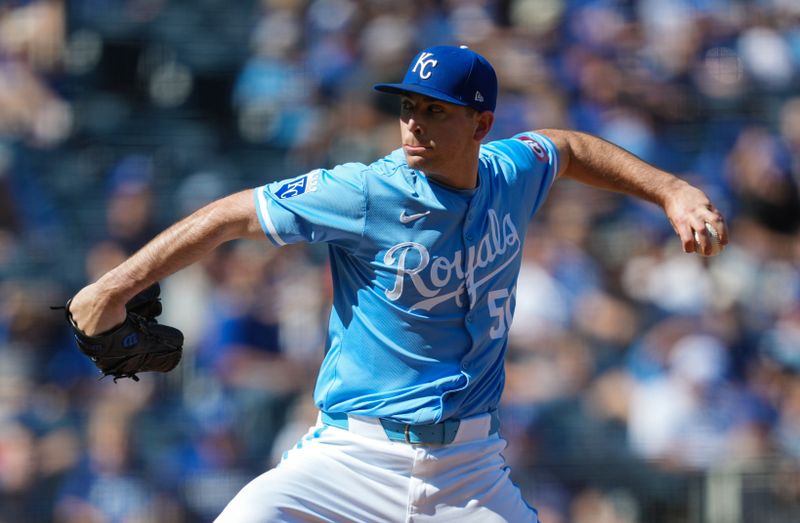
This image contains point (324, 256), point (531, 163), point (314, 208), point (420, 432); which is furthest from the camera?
point (324, 256)

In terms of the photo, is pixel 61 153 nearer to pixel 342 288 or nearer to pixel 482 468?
pixel 342 288

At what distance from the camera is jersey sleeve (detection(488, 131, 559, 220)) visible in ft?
12.3

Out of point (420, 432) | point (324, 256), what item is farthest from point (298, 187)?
point (324, 256)

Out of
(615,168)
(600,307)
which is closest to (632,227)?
(600,307)

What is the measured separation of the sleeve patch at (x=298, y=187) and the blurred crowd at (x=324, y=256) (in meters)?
3.06

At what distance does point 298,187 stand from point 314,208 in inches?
3.4

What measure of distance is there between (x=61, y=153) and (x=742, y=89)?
14.4 feet

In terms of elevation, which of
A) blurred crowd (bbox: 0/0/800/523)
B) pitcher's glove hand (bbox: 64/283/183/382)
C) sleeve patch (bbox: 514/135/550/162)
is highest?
sleeve patch (bbox: 514/135/550/162)

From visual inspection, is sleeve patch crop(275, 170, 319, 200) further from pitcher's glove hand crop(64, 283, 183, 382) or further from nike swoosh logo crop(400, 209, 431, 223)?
pitcher's glove hand crop(64, 283, 183, 382)

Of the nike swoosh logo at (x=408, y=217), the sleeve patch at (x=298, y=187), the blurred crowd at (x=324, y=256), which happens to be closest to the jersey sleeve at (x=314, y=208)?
the sleeve patch at (x=298, y=187)

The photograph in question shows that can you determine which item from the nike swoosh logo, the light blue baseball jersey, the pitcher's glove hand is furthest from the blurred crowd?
the nike swoosh logo

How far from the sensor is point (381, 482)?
3.39 m

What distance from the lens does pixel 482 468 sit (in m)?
3.50

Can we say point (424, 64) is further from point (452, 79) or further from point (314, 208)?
point (314, 208)
